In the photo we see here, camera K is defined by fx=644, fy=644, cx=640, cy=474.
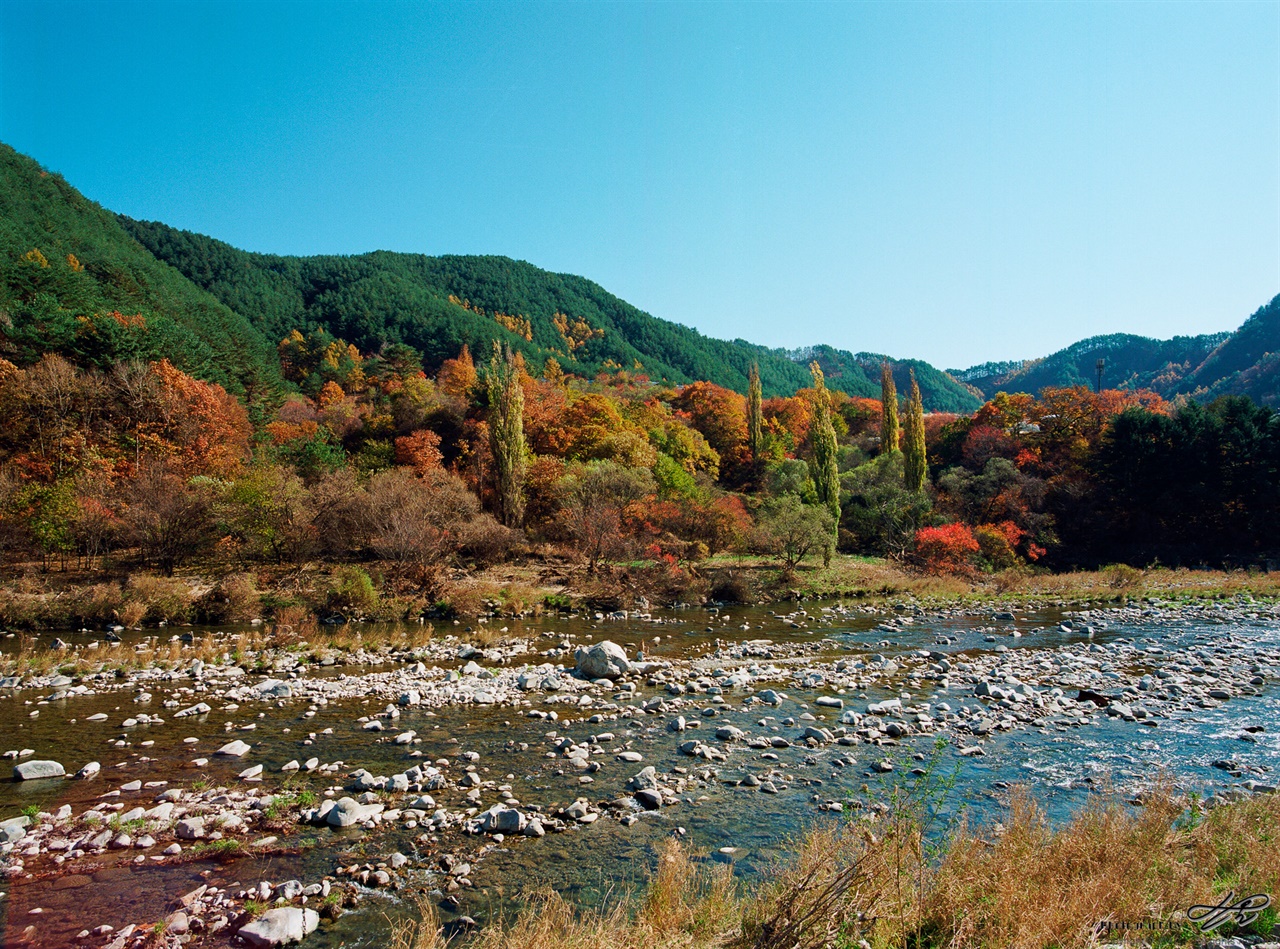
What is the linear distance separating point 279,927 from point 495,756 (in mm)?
4301

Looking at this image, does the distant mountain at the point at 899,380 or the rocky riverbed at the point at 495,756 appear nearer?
the rocky riverbed at the point at 495,756

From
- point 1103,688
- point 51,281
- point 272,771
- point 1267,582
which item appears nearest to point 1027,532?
point 1267,582

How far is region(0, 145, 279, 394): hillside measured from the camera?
3431 cm

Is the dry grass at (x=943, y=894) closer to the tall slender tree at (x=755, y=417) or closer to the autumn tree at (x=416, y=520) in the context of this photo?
the autumn tree at (x=416, y=520)

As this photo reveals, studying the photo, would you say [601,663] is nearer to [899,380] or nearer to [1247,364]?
[1247,364]

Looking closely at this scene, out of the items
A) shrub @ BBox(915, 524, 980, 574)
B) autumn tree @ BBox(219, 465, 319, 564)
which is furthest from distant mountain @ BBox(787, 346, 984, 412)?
autumn tree @ BBox(219, 465, 319, 564)

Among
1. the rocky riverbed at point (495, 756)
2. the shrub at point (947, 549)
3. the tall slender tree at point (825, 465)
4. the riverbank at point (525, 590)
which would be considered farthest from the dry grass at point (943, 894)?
the tall slender tree at point (825, 465)

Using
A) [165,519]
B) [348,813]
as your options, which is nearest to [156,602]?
[165,519]

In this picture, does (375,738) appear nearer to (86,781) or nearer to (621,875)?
(86,781)

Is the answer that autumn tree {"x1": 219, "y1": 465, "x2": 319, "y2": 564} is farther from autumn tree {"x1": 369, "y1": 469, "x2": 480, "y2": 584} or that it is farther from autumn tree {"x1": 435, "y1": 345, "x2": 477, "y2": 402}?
autumn tree {"x1": 435, "y1": 345, "x2": 477, "y2": 402}

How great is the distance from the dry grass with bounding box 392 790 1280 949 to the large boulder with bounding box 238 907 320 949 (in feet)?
2.69

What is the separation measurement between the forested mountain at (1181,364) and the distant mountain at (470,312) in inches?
703

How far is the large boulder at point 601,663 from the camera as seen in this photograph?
14188 millimetres

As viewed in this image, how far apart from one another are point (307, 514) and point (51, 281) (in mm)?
32074
